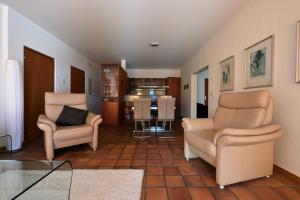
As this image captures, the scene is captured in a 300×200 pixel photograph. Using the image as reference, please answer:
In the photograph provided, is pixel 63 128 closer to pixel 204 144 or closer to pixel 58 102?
pixel 58 102

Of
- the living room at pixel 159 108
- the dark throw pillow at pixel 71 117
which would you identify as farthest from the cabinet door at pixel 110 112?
the dark throw pillow at pixel 71 117

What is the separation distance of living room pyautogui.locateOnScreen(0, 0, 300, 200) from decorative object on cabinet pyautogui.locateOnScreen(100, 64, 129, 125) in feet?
3.23

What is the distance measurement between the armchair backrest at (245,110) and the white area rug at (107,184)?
133 centimetres

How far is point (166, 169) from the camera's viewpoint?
236 centimetres

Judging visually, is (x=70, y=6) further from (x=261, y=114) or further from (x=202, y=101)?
(x=202, y=101)

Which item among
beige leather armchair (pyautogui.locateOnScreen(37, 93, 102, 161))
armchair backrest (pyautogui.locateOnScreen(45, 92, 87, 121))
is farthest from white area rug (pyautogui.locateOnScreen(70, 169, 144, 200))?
armchair backrest (pyautogui.locateOnScreen(45, 92, 87, 121))

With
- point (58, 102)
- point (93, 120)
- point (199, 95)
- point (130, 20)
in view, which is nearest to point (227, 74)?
point (130, 20)

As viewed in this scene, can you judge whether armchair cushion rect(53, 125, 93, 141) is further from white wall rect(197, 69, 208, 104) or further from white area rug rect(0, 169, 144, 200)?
white wall rect(197, 69, 208, 104)

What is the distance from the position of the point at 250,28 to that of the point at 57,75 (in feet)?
14.3

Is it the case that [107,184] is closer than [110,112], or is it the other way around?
[107,184]

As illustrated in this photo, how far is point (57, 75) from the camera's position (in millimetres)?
4750

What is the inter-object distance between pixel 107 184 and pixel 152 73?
7.51 meters

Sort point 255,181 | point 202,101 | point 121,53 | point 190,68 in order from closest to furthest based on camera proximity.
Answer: point 255,181, point 121,53, point 190,68, point 202,101

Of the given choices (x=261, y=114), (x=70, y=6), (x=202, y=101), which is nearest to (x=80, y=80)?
(x=70, y=6)
